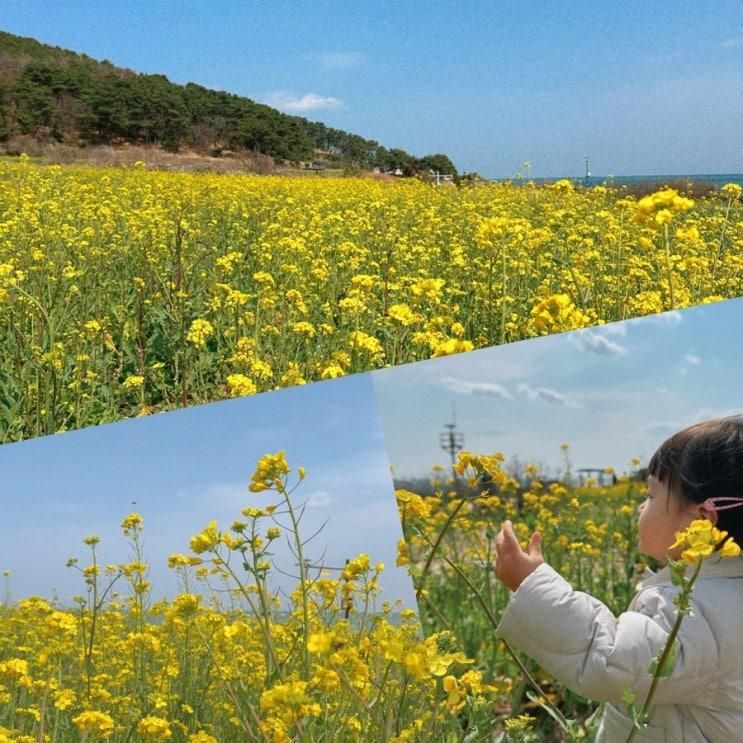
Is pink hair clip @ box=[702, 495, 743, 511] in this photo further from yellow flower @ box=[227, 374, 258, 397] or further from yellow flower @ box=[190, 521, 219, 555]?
yellow flower @ box=[227, 374, 258, 397]

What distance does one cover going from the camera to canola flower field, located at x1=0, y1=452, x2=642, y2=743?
1234 millimetres

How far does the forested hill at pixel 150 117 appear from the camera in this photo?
12.5m

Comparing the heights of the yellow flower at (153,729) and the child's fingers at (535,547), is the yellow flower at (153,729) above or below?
below

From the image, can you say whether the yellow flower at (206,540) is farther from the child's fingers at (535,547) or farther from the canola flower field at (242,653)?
the child's fingers at (535,547)

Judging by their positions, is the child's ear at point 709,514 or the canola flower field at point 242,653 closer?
the canola flower field at point 242,653

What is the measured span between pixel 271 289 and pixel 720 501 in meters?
2.66

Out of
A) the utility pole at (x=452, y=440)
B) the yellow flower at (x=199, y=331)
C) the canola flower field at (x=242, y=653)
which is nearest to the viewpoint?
the canola flower field at (x=242, y=653)

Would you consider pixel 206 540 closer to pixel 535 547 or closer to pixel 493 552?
pixel 535 547

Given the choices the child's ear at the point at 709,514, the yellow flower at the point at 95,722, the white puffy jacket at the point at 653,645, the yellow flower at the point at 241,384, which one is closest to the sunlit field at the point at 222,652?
the yellow flower at the point at 95,722

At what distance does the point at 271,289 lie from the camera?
3.87 metres

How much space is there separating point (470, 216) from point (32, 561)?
16.6ft

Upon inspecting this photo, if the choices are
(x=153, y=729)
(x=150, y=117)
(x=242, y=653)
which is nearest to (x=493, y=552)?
(x=242, y=653)

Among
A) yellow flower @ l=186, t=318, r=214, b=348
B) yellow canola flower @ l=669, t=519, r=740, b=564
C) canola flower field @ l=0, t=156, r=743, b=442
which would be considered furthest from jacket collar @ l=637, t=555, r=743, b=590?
yellow flower @ l=186, t=318, r=214, b=348

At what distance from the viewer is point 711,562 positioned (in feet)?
4.49
